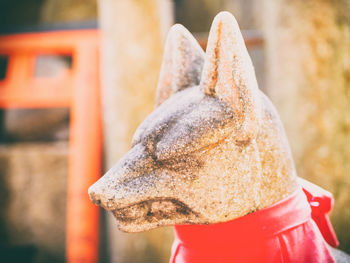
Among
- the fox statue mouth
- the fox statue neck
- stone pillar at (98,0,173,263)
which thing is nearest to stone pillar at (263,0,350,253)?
stone pillar at (98,0,173,263)

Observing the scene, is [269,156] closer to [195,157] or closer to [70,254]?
[195,157]

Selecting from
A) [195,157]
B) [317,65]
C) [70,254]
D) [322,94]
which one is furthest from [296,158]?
[70,254]

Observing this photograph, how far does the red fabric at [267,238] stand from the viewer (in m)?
0.44

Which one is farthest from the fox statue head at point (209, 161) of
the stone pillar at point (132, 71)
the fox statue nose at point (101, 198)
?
the stone pillar at point (132, 71)

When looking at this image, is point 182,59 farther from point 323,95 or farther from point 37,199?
point 37,199

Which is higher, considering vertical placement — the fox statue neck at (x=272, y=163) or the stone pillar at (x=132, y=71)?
the stone pillar at (x=132, y=71)

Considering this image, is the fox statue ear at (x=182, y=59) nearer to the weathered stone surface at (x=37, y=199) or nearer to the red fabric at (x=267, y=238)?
the red fabric at (x=267, y=238)

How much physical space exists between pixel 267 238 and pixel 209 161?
0.52ft

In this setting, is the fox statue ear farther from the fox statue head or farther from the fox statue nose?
the fox statue nose

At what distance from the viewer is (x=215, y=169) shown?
43 cm

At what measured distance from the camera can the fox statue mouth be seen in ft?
1.45

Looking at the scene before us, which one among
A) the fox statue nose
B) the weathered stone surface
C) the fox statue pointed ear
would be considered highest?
the fox statue pointed ear

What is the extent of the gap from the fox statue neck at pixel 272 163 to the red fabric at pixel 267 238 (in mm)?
15

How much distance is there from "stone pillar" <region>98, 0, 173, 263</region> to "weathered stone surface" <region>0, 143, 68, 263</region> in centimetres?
55
